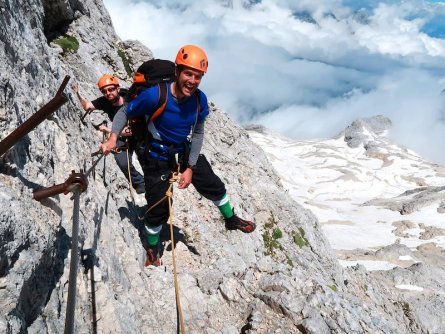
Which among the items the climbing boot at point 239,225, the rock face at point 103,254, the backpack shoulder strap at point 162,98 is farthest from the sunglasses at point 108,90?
the climbing boot at point 239,225

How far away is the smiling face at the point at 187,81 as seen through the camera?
799cm

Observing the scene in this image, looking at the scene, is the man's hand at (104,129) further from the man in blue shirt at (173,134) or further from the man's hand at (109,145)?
the man's hand at (109,145)

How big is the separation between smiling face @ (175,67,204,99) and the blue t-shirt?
0.28 meters

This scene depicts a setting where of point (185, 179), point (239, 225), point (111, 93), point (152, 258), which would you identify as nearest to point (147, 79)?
point (111, 93)

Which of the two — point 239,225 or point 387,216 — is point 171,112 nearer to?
point 239,225

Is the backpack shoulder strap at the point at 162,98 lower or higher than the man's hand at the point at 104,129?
higher

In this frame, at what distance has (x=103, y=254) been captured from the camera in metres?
7.98

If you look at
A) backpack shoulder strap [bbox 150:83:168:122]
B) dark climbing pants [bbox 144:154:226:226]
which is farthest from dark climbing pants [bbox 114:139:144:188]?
backpack shoulder strap [bbox 150:83:168:122]

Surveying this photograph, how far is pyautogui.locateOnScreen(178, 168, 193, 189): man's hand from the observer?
9.32 meters

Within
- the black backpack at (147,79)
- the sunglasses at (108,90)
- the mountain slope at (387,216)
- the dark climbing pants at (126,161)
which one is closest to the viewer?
the black backpack at (147,79)

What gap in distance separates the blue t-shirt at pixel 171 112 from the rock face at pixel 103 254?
2120 millimetres

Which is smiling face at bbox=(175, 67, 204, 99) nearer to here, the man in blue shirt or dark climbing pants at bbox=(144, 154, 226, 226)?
the man in blue shirt

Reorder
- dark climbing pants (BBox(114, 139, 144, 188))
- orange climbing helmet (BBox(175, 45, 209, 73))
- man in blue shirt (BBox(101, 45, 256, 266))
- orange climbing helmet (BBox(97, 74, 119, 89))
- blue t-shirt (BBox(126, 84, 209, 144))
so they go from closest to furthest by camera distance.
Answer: orange climbing helmet (BBox(175, 45, 209, 73)) < man in blue shirt (BBox(101, 45, 256, 266)) < blue t-shirt (BBox(126, 84, 209, 144)) < orange climbing helmet (BBox(97, 74, 119, 89)) < dark climbing pants (BBox(114, 139, 144, 188))

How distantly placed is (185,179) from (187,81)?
2.56m
